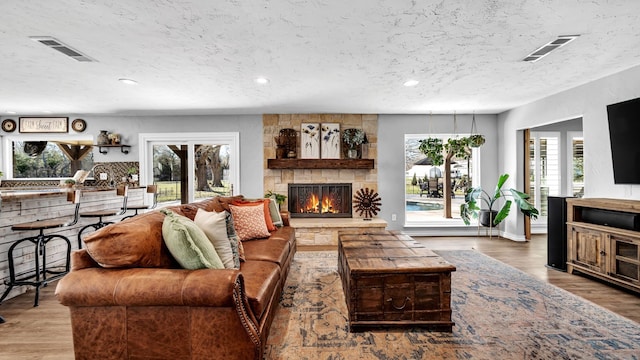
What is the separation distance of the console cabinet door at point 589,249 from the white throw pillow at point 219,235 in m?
3.89

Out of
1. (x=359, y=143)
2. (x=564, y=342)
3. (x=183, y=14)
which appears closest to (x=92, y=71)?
(x=183, y=14)

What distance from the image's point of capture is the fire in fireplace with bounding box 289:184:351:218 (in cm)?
588

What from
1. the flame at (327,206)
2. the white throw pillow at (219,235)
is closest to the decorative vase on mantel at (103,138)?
the flame at (327,206)

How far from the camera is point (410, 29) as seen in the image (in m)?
2.48

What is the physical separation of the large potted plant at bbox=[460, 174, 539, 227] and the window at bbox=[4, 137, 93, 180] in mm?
7452

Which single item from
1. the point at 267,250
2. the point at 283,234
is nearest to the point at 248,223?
the point at 283,234

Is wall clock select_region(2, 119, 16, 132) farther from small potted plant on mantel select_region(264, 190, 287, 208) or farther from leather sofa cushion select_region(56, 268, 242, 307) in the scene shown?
leather sofa cushion select_region(56, 268, 242, 307)

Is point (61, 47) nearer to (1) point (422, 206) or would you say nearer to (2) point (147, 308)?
(2) point (147, 308)

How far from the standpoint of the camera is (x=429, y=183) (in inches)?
248

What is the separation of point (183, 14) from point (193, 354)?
2251 millimetres

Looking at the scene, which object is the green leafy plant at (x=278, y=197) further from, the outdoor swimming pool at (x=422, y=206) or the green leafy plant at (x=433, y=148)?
the green leafy plant at (x=433, y=148)

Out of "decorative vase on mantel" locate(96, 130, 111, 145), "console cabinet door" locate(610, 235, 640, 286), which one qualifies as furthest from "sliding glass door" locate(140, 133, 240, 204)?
"console cabinet door" locate(610, 235, 640, 286)

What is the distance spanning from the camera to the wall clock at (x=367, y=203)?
5555 mm

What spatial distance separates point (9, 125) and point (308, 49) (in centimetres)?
658
